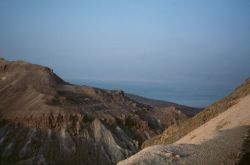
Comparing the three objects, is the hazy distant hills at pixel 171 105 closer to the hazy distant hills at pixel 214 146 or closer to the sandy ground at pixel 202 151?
the hazy distant hills at pixel 214 146

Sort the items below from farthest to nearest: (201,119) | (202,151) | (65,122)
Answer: (65,122)
(201,119)
(202,151)

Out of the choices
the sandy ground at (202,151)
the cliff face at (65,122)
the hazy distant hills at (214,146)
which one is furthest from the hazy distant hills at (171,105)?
the sandy ground at (202,151)

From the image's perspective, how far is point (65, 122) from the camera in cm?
7156

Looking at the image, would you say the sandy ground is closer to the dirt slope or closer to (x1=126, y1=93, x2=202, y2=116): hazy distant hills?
the dirt slope

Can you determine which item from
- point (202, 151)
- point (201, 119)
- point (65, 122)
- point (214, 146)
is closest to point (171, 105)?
point (65, 122)

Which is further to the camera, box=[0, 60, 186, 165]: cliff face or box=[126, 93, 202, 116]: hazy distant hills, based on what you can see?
box=[126, 93, 202, 116]: hazy distant hills

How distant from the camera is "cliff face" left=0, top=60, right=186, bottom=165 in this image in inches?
2675

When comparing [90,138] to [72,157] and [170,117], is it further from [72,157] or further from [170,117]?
[170,117]

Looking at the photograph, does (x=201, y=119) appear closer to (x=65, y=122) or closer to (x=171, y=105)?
(x=65, y=122)

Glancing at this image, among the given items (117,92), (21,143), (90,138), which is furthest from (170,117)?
(21,143)

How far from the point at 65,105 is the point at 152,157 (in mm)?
61441

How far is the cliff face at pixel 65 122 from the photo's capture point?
6794 centimetres

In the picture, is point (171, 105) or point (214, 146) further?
point (171, 105)

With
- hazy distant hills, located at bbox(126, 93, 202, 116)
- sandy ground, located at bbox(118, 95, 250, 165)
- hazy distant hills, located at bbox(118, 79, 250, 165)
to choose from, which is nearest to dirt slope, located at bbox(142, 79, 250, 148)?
hazy distant hills, located at bbox(118, 79, 250, 165)
